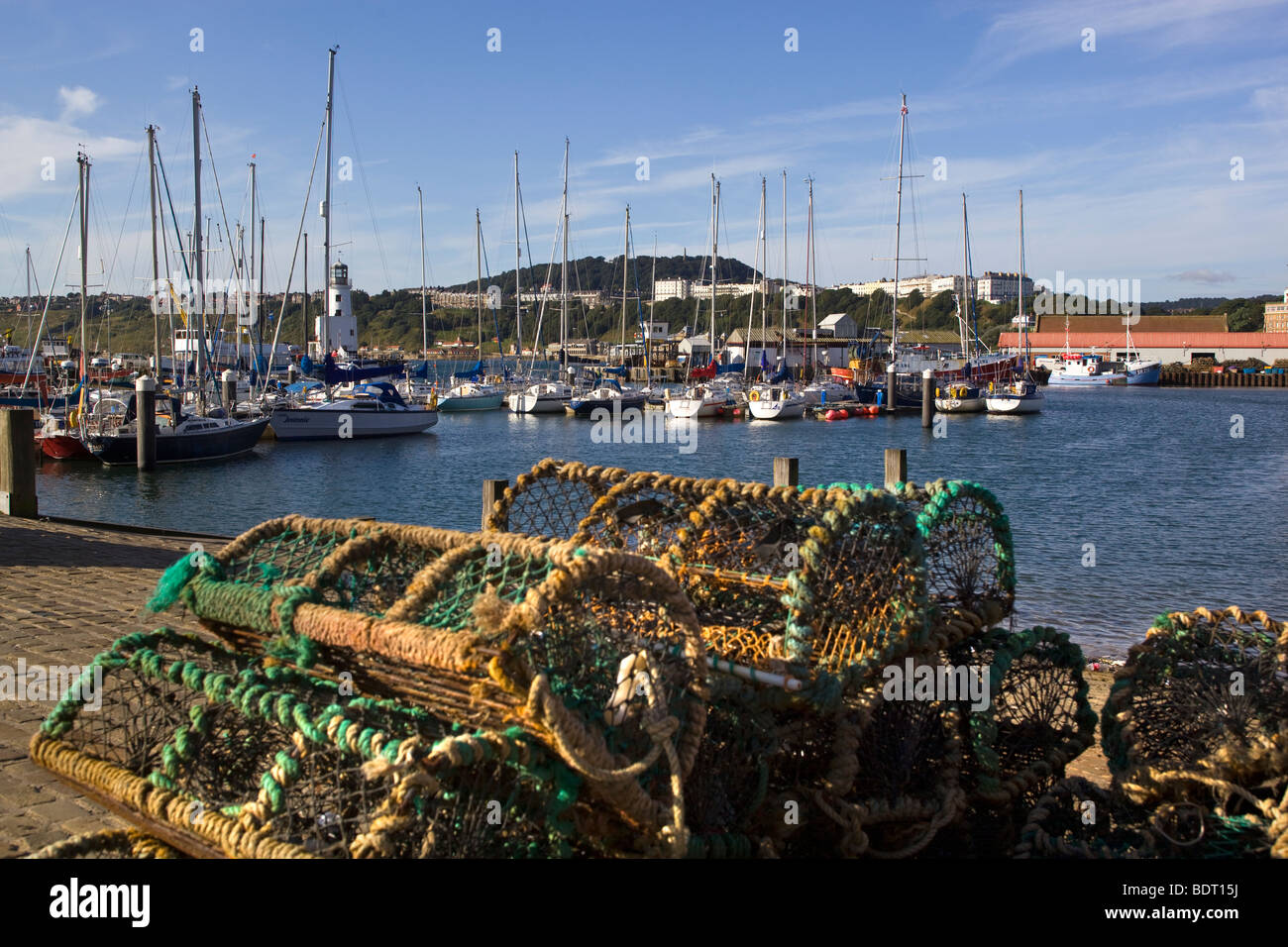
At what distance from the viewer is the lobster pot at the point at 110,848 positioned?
124 inches

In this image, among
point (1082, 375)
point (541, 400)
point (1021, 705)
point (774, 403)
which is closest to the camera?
point (1021, 705)

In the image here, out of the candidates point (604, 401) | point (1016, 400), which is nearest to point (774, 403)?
point (604, 401)

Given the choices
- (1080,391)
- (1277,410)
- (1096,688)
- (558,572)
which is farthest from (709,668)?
(1080,391)

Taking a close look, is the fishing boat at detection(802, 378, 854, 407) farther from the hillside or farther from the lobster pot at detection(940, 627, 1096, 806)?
the lobster pot at detection(940, 627, 1096, 806)

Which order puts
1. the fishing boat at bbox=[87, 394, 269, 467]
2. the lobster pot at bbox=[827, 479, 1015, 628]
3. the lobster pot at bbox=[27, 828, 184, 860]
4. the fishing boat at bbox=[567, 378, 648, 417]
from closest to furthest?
1. the lobster pot at bbox=[27, 828, 184, 860]
2. the lobster pot at bbox=[827, 479, 1015, 628]
3. the fishing boat at bbox=[87, 394, 269, 467]
4. the fishing boat at bbox=[567, 378, 648, 417]

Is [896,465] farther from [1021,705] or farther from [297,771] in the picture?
[297,771]

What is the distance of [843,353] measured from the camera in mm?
96312

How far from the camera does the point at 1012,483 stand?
27.4 metres

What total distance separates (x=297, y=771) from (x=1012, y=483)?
2649 centimetres

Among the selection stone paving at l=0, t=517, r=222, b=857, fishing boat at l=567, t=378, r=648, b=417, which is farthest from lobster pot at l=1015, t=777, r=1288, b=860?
fishing boat at l=567, t=378, r=648, b=417

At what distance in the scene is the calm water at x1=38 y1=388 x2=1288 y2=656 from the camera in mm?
14688

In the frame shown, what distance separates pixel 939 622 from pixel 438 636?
2137 mm

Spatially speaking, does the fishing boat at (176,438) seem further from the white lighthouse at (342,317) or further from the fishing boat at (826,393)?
the white lighthouse at (342,317)

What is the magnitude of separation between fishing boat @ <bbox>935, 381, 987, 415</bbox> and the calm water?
4668mm
